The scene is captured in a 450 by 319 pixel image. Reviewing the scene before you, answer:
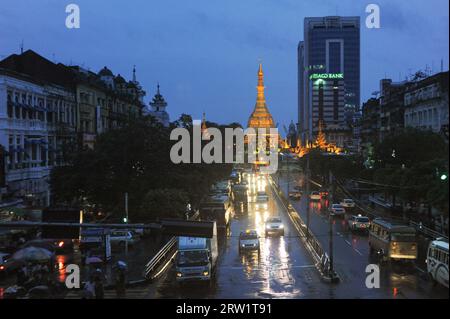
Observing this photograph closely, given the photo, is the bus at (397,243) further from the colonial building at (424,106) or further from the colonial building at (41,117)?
the colonial building at (424,106)

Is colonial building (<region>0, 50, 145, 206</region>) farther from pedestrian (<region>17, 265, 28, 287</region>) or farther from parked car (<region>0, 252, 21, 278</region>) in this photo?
pedestrian (<region>17, 265, 28, 287</region>)

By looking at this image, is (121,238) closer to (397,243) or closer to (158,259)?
(158,259)

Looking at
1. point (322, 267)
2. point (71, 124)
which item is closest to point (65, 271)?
point (322, 267)

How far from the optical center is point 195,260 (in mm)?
26188

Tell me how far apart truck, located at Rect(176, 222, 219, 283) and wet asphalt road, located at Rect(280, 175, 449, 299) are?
5.39 metres

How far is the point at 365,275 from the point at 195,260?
304 inches

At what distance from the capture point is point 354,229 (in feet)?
141

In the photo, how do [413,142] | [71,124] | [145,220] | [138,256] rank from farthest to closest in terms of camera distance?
[71,124], [413,142], [145,220], [138,256]

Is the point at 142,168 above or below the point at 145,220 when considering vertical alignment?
above

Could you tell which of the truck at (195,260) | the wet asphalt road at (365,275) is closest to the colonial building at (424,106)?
the wet asphalt road at (365,275)

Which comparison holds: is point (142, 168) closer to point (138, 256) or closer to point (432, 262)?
point (138, 256)

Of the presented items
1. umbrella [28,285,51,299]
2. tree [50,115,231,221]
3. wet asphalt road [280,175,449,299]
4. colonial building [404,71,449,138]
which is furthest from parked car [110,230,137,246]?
colonial building [404,71,449,138]

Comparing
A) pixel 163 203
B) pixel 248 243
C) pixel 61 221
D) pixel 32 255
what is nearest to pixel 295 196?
pixel 163 203
